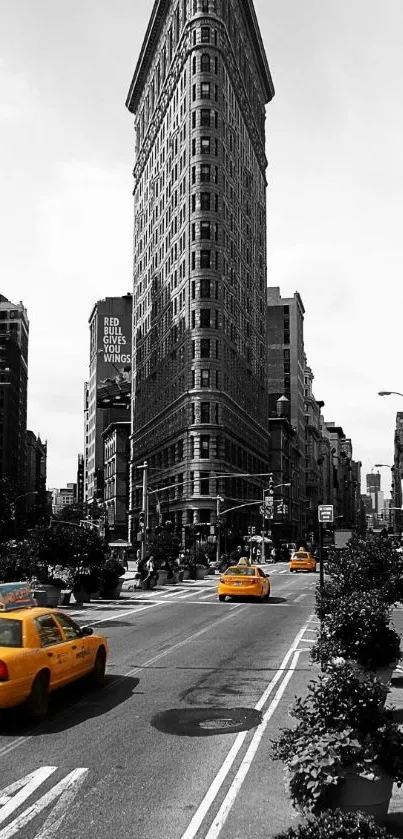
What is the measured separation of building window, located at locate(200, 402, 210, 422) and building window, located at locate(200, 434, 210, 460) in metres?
1.90

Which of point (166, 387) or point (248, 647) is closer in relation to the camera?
point (248, 647)

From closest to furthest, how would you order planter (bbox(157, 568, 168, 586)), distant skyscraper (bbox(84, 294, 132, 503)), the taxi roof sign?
1. the taxi roof sign
2. planter (bbox(157, 568, 168, 586))
3. distant skyscraper (bbox(84, 294, 132, 503))

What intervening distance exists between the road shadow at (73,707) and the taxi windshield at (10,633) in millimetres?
1058

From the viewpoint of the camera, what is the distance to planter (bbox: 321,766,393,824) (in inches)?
244

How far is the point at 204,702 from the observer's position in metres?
12.3

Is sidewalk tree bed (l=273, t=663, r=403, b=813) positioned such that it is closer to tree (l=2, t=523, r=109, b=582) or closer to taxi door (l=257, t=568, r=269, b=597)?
tree (l=2, t=523, r=109, b=582)

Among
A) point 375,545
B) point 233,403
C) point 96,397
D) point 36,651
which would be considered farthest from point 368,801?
point 96,397

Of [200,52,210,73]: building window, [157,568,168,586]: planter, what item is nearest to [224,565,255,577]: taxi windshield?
[157,568,168,586]: planter

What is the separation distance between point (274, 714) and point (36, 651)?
11.5ft

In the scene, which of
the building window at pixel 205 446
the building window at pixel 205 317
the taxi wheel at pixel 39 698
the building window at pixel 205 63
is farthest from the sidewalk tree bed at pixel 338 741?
the building window at pixel 205 63

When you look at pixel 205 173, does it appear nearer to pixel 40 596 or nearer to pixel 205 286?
pixel 205 286

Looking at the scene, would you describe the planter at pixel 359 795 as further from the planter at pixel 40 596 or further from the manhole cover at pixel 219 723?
the planter at pixel 40 596

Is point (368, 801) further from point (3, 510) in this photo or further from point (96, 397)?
point (96, 397)

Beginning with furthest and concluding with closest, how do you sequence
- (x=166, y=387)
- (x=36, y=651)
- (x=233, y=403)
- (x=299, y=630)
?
(x=166, y=387), (x=233, y=403), (x=299, y=630), (x=36, y=651)
